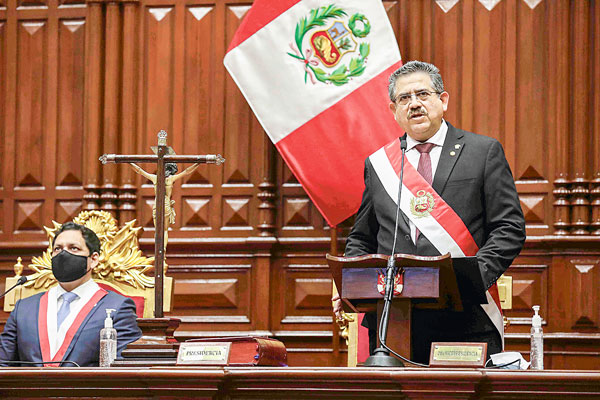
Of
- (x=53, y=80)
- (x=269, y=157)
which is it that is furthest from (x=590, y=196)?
(x=53, y=80)

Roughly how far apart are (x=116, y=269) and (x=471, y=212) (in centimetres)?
175

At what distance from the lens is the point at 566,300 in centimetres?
514

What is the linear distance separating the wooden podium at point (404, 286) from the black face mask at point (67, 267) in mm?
1459

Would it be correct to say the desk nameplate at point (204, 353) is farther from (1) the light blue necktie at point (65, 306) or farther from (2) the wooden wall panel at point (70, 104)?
(2) the wooden wall panel at point (70, 104)

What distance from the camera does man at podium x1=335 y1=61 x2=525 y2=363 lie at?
122 inches

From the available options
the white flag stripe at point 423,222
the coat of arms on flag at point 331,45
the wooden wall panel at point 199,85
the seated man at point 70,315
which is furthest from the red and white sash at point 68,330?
the coat of arms on flag at point 331,45

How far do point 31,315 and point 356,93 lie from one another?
6.78 ft

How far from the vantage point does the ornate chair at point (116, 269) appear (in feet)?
14.0

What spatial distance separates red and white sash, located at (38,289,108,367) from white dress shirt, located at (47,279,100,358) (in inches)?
0.5

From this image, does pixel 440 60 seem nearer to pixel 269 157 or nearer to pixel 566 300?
pixel 269 157

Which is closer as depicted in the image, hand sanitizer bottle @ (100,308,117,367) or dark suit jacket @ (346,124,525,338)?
dark suit jacket @ (346,124,525,338)

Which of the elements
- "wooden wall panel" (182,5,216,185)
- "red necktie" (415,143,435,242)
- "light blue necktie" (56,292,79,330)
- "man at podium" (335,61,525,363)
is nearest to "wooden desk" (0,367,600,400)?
"man at podium" (335,61,525,363)

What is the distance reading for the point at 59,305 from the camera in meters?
4.00

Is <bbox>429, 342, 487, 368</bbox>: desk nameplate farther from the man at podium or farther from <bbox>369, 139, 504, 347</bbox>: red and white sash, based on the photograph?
<bbox>369, 139, 504, 347</bbox>: red and white sash
